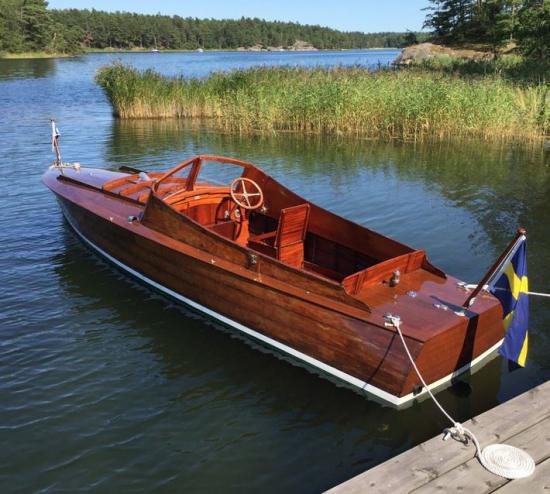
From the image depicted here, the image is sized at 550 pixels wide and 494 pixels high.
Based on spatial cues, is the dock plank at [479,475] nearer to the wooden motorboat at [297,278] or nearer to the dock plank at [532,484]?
the dock plank at [532,484]

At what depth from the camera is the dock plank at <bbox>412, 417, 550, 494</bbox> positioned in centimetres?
331

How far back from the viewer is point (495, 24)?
35.0 metres

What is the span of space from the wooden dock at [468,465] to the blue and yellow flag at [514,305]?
3.36ft

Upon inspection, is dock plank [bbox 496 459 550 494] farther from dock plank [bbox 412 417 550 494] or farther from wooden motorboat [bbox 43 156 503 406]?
wooden motorboat [bbox 43 156 503 406]

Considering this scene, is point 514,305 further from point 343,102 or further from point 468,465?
point 343,102

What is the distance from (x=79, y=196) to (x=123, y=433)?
4.92 meters

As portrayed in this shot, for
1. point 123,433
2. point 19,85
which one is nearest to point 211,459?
point 123,433

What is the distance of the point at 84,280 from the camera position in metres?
7.94

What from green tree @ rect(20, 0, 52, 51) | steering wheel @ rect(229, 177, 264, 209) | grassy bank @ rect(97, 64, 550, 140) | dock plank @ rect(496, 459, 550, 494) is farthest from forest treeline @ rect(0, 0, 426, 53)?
dock plank @ rect(496, 459, 550, 494)

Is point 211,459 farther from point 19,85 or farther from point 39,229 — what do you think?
point 19,85

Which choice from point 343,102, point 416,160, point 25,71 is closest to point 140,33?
point 25,71

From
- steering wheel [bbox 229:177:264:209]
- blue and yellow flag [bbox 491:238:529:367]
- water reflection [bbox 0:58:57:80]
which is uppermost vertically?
water reflection [bbox 0:58:57:80]

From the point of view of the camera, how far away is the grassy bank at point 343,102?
1656 centimetres

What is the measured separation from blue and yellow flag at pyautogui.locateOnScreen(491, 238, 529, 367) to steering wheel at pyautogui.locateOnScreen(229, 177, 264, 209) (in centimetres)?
318
